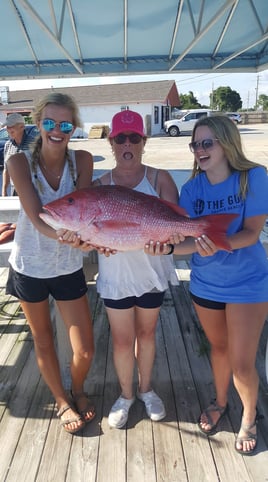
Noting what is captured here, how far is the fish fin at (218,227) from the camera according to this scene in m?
1.88

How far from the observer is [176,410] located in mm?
2688

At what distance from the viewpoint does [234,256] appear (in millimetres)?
2070

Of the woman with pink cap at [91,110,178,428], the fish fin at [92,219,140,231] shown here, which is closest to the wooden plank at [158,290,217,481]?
the woman with pink cap at [91,110,178,428]

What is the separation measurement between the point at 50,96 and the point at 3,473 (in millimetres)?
2198

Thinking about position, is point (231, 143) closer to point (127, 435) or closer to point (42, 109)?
point (42, 109)

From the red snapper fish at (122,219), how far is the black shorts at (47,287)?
39cm

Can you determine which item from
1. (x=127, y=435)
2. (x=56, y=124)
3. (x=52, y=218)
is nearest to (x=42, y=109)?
(x=56, y=124)

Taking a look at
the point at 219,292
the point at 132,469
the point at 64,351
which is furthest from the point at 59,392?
the point at 219,292

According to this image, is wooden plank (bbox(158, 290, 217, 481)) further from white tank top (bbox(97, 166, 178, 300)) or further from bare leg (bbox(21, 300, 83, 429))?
white tank top (bbox(97, 166, 178, 300))

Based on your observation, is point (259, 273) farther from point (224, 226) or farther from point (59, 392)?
point (59, 392)

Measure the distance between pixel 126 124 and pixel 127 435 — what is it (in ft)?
6.46

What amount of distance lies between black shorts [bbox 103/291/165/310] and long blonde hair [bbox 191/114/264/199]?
0.79m

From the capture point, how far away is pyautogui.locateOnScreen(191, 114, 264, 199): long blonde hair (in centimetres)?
200

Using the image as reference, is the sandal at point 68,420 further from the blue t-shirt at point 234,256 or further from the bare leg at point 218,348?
the blue t-shirt at point 234,256
